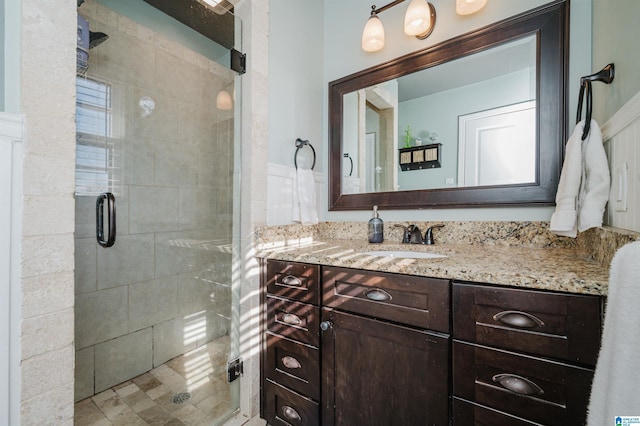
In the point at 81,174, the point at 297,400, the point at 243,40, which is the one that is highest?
the point at 243,40

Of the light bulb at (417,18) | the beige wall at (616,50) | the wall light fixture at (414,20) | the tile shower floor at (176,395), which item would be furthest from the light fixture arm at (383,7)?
the tile shower floor at (176,395)

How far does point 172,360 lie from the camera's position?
1.42 metres

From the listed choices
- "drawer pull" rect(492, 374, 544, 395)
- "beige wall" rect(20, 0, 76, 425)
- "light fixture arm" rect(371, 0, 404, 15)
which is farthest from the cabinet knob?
"light fixture arm" rect(371, 0, 404, 15)

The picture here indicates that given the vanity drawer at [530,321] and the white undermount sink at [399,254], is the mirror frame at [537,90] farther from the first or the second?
the vanity drawer at [530,321]

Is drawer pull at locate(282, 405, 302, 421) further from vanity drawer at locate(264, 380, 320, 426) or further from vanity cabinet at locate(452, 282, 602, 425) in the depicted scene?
vanity cabinet at locate(452, 282, 602, 425)

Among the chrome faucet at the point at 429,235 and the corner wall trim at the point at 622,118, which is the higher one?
the corner wall trim at the point at 622,118

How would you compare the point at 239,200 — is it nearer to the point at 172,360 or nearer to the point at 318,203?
the point at 318,203

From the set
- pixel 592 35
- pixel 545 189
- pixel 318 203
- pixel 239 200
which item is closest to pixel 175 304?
pixel 239 200

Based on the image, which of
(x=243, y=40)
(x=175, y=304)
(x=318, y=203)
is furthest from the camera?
(x=318, y=203)

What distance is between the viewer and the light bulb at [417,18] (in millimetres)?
1408

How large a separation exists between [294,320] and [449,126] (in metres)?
1.28

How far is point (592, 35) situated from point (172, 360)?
2498 mm

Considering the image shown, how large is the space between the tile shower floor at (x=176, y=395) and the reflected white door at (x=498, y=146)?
5.18 ft

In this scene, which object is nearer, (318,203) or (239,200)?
(239,200)
